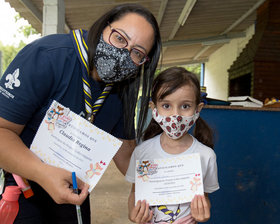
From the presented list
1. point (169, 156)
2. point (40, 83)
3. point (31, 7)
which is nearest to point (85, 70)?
point (40, 83)

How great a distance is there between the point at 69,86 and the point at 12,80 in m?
0.23

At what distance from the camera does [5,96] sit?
1.01 m

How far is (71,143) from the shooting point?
104 centimetres

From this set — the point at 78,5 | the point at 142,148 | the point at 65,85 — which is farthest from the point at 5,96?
the point at 78,5

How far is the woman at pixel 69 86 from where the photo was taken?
3.26ft

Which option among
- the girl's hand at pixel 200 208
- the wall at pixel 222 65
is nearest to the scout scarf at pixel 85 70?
the girl's hand at pixel 200 208

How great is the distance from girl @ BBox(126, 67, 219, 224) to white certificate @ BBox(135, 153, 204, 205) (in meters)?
0.05

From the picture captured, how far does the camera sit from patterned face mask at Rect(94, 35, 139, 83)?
118cm

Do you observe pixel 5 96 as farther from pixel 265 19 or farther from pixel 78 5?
pixel 265 19

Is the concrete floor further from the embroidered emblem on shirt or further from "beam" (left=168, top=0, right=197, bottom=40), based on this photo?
"beam" (left=168, top=0, right=197, bottom=40)

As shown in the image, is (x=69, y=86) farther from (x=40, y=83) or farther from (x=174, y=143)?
(x=174, y=143)

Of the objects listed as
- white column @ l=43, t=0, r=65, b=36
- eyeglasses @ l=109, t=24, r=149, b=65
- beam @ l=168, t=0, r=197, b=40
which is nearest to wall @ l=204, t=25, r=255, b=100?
beam @ l=168, t=0, r=197, b=40

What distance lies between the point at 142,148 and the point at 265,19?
4.95 meters

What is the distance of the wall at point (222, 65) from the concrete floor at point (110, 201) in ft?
19.3
